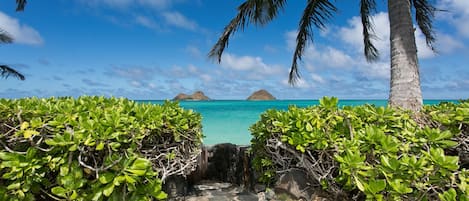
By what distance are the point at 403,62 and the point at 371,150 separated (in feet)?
8.41

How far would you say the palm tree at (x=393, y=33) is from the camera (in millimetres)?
4125

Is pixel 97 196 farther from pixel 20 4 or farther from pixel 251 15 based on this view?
pixel 20 4

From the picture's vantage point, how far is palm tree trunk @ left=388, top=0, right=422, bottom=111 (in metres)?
4.06

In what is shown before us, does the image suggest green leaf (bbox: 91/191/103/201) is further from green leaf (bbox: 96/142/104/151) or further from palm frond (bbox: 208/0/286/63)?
palm frond (bbox: 208/0/286/63)

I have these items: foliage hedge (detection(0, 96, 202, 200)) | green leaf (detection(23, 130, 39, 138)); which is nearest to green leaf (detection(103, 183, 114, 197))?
foliage hedge (detection(0, 96, 202, 200))

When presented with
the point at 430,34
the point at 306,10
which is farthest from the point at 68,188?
the point at 430,34

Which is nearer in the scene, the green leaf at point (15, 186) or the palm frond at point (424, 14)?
the green leaf at point (15, 186)

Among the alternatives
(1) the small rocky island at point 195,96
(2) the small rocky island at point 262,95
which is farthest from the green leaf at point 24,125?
(2) the small rocky island at point 262,95

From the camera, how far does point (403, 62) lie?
4184mm

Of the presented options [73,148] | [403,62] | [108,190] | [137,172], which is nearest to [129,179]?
[137,172]

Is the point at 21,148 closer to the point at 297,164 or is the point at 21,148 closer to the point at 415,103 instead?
the point at 297,164

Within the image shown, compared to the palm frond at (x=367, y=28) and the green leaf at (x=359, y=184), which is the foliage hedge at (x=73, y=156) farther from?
the palm frond at (x=367, y=28)

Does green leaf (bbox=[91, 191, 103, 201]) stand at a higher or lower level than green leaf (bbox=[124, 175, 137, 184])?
lower

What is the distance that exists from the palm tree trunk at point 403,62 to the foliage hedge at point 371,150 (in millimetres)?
1010
